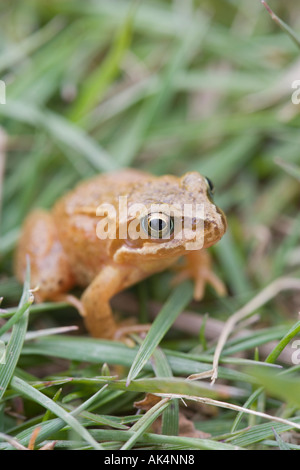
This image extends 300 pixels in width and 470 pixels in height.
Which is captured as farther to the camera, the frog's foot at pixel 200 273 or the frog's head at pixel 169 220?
the frog's foot at pixel 200 273

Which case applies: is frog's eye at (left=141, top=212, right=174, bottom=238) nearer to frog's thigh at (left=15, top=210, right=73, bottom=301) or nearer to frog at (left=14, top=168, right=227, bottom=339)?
frog at (left=14, top=168, right=227, bottom=339)

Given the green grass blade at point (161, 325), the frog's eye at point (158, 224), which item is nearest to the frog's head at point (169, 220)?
the frog's eye at point (158, 224)

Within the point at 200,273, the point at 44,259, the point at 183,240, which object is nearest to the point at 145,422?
the point at 183,240

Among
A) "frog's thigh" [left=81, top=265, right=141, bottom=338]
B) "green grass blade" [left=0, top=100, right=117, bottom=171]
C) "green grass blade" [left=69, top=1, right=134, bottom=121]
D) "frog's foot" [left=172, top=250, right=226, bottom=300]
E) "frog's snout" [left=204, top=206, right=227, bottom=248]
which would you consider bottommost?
"frog's thigh" [left=81, top=265, right=141, bottom=338]

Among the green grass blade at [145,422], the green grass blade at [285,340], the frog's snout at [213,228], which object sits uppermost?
the frog's snout at [213,228]

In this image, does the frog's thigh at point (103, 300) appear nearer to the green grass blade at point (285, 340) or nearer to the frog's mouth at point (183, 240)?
the frog's mouth at point (183, 240)

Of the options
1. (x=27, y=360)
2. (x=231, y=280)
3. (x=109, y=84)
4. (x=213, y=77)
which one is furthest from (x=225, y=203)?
(x=27, y=360)

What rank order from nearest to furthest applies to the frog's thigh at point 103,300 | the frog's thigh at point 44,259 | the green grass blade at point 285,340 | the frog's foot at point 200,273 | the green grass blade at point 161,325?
the green grass blade at point 285,340 → the green grass blade at point 161,325 → the frog's thigh at point 103,300 → the frog's thigh at point 44,259 → the frog's foot at point 200,273

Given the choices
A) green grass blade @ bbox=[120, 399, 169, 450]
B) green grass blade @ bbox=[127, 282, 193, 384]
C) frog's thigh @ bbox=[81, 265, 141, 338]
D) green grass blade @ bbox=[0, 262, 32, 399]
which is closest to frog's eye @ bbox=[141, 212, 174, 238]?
frog's thigh @ bbox=[81, 265, 141, 338]
